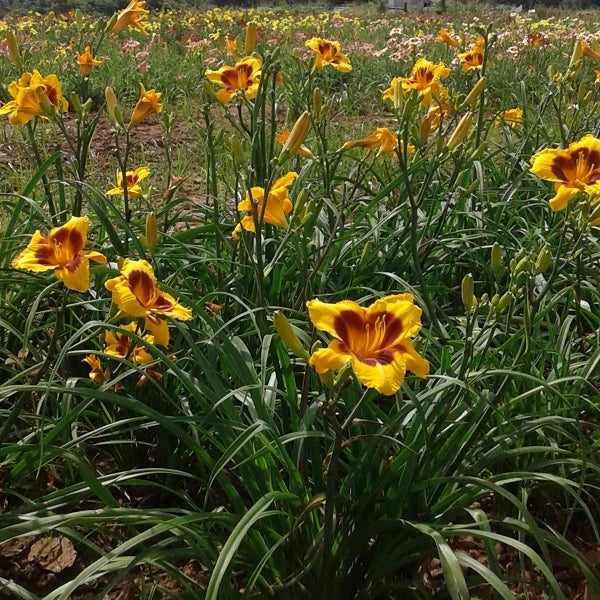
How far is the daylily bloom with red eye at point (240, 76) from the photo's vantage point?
222cm

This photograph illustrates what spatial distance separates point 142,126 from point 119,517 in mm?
5105

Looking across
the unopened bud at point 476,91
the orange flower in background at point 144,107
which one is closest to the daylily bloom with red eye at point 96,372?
the orange flower in background at point 144,107

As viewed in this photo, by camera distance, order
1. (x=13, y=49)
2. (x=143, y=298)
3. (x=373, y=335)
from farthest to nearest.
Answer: (x=13, y=49) < (x=143, y=298) < (x=373, y=335)

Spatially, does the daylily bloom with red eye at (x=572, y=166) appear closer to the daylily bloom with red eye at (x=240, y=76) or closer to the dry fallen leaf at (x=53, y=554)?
the daylily bloom with red eye at (x=240, y=76)

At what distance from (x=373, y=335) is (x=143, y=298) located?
0.54 meters

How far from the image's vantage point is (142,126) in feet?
19.4

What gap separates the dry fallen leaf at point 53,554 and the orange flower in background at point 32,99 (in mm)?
1191

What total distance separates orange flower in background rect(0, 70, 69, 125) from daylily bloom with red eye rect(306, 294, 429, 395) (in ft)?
Result: 4.03

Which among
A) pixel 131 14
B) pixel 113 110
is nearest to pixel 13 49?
pixel 131 14

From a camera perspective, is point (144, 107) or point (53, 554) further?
point (144, 107)

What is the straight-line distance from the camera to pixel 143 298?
1487 mm

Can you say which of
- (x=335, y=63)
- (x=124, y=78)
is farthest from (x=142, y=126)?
(x=335, y=63)

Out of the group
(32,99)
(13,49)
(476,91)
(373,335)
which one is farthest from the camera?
(13,49)

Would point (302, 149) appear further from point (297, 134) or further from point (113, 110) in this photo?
point (113, 110)
